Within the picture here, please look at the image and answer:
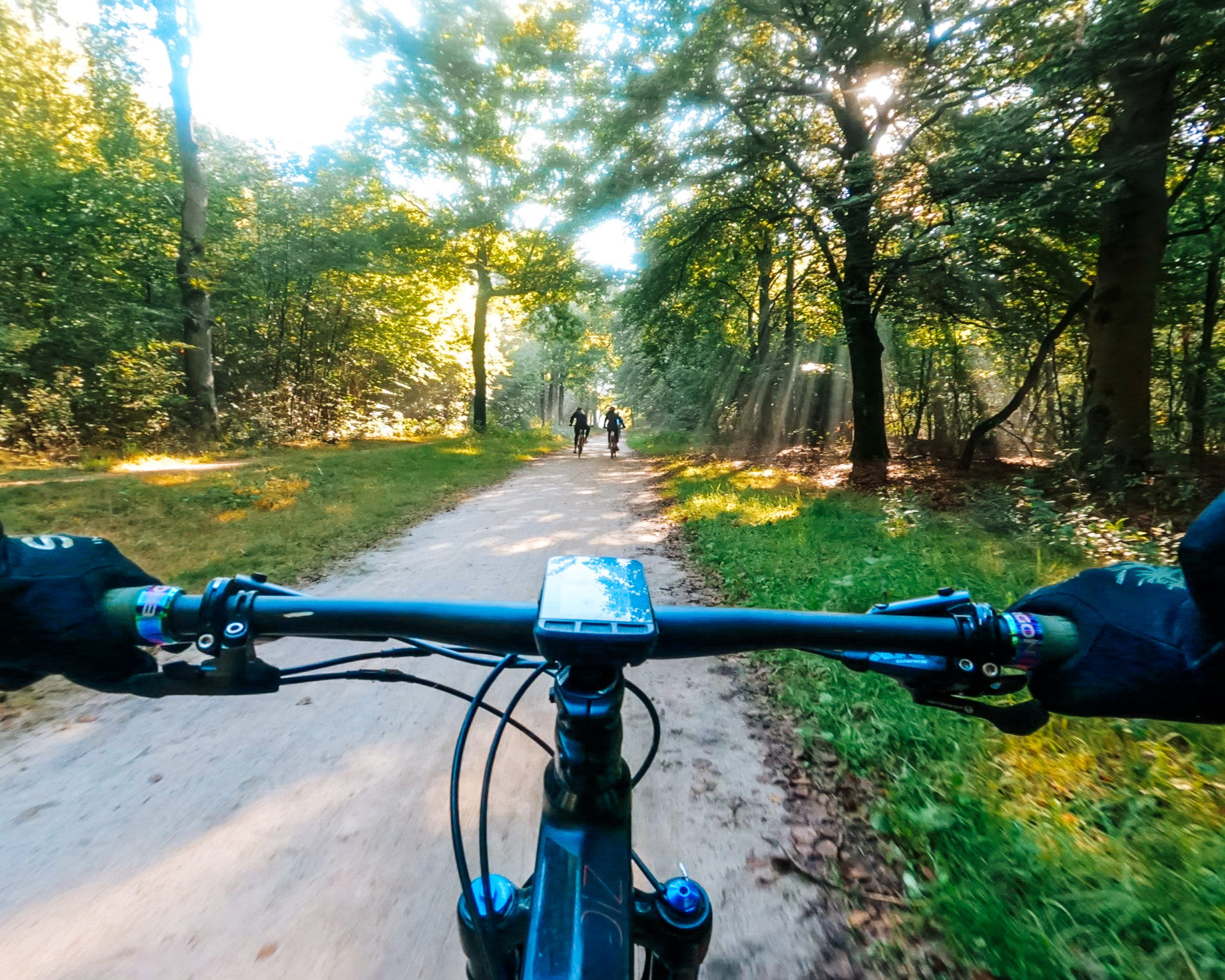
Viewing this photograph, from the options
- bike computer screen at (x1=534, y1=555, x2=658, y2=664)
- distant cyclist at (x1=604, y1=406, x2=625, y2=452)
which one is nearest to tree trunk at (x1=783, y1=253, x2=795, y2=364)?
distant cyclist at (x1=604, y1=406, x2=625, y2=452)

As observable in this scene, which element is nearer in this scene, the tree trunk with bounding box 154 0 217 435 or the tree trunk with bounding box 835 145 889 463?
the tree trunk with bounding box 835 145 889 463

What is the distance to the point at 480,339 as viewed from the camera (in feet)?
73.4

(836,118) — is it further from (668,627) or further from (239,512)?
(668,627)

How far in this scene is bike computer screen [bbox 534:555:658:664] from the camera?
81 centimetres

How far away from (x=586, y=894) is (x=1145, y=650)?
3.04 ft

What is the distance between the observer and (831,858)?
101 inches

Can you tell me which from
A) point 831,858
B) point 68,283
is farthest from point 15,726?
point 68,283

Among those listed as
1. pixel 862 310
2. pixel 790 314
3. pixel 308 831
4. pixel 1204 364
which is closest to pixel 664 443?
pixel 790 314

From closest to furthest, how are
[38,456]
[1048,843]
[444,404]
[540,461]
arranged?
1. [1048,843]
2. [38,456]
3. [540,461]
4. [444,404]

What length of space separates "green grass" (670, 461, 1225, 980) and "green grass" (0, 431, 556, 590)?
5779 mm

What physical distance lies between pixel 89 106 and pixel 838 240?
19382 millimetres

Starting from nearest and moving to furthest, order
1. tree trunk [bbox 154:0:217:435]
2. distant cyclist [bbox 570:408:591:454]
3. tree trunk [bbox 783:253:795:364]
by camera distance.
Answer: tree trunk [bbox 154:0:217:435] < tree trunk [bbox 783:253:795:364] < distant cyclist [bbox 570:408:591:454]

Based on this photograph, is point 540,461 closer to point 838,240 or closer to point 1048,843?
point 838,240

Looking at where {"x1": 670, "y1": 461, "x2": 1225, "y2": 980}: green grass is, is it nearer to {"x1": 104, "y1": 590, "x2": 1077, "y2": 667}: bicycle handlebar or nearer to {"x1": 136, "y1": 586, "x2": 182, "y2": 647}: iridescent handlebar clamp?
{"x1": 104, "y1": 590, "x2": 1077, "y2": 667}: bicycle handlebar
